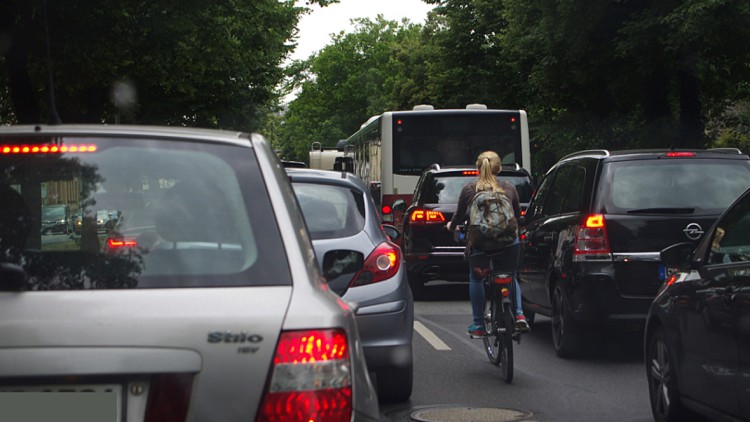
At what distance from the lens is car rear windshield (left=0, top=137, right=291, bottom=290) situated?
3371mm

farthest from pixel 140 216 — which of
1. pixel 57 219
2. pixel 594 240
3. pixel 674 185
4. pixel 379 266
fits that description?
pixel 674 185

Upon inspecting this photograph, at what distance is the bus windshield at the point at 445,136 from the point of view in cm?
2291

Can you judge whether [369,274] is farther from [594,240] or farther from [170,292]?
[170,292]

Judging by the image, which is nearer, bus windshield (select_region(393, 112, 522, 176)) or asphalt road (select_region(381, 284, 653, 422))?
asphalt road (select_region(381, 284, 653, 422))

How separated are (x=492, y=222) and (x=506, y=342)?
3.10ft

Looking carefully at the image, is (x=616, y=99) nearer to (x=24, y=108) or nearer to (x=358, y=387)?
(x=24, y=108)

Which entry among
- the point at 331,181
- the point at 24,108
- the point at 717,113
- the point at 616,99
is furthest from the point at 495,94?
the point at 331,181

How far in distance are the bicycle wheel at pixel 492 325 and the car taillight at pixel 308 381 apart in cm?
628

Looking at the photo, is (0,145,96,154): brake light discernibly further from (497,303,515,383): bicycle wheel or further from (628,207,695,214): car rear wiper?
(628,207,695,214): car rear wiper

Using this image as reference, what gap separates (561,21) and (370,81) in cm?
6294

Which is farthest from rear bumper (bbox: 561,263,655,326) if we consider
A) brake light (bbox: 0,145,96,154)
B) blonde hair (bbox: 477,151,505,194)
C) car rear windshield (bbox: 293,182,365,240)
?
brake light (bbox: 0,145,96,154)

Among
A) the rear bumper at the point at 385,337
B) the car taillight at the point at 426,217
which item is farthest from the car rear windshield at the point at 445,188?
the rear bumper at the point at 385,337

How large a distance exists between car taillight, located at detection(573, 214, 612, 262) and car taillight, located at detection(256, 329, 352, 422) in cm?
692

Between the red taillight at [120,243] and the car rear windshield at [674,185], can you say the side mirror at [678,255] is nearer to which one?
the car rear windshield at [674,185]
